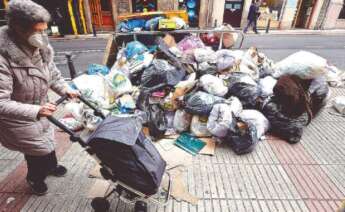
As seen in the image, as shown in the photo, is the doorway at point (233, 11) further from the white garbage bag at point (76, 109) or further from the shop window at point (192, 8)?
the white garbage bag at point (76, 109)

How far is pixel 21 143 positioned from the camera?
6.42 feet

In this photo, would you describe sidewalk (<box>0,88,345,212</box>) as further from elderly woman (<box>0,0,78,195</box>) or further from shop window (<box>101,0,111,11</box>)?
shop window (<box>101,0,111,11</box>)

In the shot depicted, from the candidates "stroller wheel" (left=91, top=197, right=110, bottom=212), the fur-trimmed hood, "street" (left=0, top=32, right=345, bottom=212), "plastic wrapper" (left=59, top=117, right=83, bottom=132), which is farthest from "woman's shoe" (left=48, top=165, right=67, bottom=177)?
the fur-trimmed hood

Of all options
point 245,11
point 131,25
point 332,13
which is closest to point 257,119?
point 131,25

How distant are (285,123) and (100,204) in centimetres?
279

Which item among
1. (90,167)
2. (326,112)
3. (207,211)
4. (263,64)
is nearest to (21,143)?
(90,167)

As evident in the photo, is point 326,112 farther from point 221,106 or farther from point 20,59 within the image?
point 20,59

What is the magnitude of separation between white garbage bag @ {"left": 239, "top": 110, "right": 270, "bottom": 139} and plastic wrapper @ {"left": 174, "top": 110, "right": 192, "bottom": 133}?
810mm

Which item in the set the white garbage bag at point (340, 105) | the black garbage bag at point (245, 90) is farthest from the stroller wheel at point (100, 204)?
the white garbage bag at point (340, 105)

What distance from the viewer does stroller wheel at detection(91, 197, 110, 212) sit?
213 cm

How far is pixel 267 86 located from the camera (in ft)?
12.5

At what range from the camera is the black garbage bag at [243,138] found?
2957 millimetres

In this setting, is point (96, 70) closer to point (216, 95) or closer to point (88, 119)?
point (88, 119)

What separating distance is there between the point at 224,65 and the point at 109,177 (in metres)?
2.81
